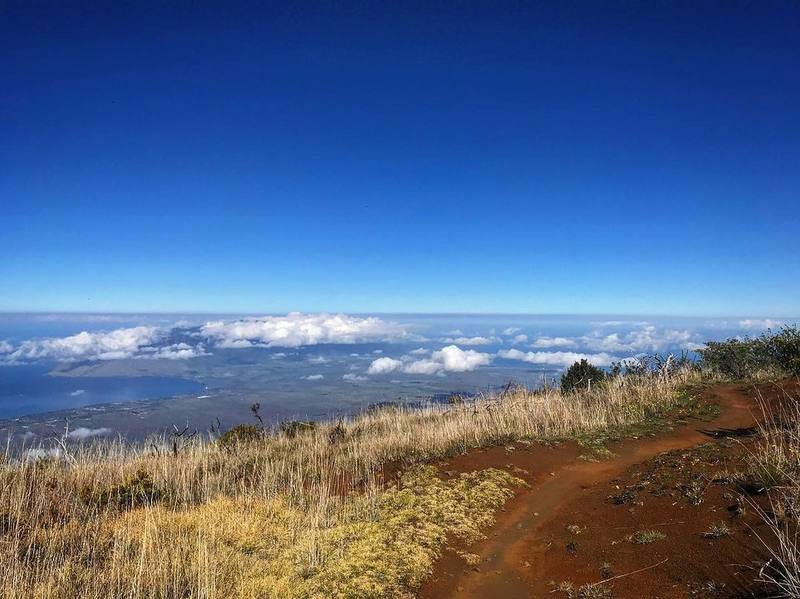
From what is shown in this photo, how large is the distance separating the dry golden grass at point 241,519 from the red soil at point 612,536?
0.56 m

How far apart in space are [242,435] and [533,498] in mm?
10873

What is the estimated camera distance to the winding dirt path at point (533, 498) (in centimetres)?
624

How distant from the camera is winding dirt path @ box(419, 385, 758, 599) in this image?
6.24m

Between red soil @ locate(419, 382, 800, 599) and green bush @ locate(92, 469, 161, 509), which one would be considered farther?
green bush @ locate(92, 469, 161, 509)

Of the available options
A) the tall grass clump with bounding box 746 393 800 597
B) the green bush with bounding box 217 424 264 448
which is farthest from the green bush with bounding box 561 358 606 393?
the tall grass clump with bounding box 746 393 800 597

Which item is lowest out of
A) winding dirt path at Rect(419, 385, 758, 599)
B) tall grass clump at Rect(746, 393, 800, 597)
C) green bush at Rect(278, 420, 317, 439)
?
green bush at Rect(278, 420, 317, 439)

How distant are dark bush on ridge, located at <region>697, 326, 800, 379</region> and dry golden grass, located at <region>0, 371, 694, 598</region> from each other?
12926 millimetres

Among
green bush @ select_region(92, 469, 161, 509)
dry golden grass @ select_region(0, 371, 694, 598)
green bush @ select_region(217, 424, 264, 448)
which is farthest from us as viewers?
green bush @ select_region(217, 424, 264, 448)

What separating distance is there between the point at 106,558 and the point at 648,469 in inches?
380

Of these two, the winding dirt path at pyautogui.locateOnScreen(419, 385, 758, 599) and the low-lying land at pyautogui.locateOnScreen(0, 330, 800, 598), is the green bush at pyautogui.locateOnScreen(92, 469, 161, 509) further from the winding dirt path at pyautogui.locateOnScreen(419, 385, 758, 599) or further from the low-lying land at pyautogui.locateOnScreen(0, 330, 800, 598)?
the winding dirt path at pyautogui.locateOnScreen(419, 385, 758, 599)

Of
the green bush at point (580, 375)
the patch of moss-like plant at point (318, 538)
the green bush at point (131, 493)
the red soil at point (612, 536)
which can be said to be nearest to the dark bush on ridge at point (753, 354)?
the green bush at point (580, 375)

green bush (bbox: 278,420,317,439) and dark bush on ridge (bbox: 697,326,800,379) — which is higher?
dark bush on ridge (bbox: 697,326,800,379)

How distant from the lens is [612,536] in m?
6.98

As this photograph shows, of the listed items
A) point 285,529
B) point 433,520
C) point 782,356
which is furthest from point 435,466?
point 782,356
